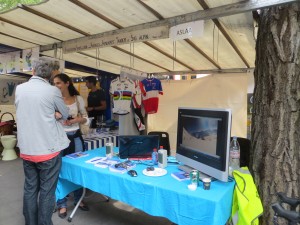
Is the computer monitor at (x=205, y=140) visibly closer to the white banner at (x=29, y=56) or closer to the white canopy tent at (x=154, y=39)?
the white canopy tent at (x=154, y=39)

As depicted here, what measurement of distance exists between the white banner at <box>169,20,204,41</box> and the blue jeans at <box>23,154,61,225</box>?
5.48 feet

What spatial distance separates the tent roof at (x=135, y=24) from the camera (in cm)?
220

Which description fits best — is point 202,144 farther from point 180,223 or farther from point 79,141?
point 79,141

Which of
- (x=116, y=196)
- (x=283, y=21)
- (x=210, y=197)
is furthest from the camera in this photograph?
(x=116, y=196)

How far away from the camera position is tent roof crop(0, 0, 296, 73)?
7.23 ft

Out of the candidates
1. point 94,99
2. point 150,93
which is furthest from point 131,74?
point 94,99

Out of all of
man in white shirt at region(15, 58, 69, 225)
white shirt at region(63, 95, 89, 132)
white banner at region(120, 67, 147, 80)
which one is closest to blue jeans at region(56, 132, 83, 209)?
white shirt at region(63, 95, 89, 132)

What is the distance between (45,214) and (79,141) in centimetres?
83

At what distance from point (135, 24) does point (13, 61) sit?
2753 millimetres

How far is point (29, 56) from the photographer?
3.79 m

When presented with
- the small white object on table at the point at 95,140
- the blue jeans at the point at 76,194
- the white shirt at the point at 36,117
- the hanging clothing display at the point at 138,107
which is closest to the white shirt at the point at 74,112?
the blue jeans at the point at 76,194

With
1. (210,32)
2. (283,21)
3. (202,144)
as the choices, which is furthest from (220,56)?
(202,144)

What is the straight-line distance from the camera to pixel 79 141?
2.43m

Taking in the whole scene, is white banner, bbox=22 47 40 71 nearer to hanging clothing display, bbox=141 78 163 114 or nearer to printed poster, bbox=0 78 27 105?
hanging clothing display, bbox=141 78 163 114
